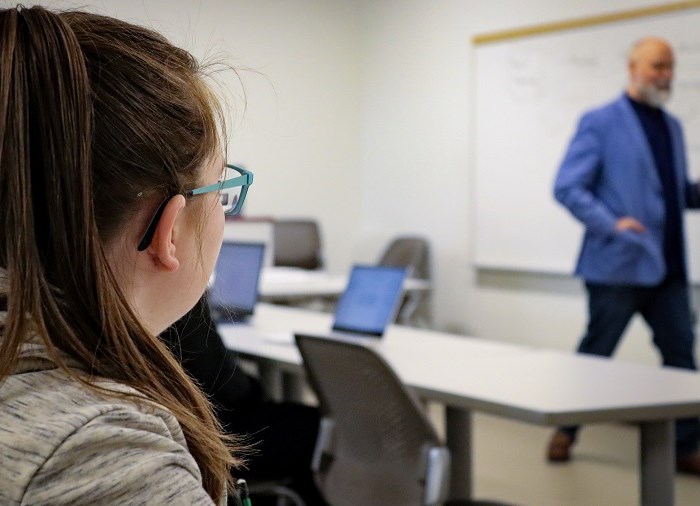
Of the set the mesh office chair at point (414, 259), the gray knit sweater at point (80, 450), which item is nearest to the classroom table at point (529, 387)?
the gray knit sweater at point (80, 450)

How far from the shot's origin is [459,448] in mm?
2967

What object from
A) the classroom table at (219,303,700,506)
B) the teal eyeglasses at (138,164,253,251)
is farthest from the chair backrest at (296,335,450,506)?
the teal eyeglasses at (138,164,253,251)

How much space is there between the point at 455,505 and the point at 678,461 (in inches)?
69.6

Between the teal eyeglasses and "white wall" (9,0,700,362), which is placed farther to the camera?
"white wall" (9,0,700,362)

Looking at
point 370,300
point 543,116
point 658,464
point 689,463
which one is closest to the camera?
point 658,464

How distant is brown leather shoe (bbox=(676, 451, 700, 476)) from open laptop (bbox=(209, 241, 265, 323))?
1.98m

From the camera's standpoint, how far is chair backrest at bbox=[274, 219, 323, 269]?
665cm

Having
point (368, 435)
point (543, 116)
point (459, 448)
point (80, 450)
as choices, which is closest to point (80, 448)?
point (80, 450)

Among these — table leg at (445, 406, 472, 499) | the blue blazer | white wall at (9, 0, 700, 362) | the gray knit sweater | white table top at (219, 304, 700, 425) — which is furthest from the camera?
white wall at (9, 0, 700, 362)

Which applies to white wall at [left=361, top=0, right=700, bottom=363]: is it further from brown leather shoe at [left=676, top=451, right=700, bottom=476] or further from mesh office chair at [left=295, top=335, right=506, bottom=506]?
mesh office chair at [left=295, top=335, right=506, bottom=506]

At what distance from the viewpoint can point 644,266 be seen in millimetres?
4480

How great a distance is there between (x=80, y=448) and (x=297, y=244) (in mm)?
6148

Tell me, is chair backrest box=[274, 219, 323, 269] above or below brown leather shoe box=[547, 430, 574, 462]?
above

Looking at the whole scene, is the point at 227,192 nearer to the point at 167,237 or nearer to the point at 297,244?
the point at 167,237
